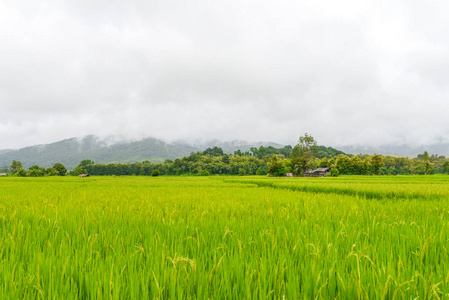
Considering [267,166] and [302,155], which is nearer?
[302,155]

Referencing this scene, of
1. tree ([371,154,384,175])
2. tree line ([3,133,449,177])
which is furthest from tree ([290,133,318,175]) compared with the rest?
tree ([371,154,384,175])

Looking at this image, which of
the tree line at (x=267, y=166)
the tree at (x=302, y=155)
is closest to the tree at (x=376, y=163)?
the tree line at (x=267, y=166)

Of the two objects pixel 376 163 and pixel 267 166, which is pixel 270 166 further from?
pixel 376 163

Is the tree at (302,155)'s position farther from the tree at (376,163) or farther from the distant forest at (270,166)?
the tree at (376,163)

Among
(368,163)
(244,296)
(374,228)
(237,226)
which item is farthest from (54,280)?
(368,163)

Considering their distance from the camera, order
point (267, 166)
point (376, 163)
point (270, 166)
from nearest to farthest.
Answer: point (270, 166) → point (376, 163) → point (267, 166)

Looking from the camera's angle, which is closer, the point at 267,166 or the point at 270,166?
the point at 270,166

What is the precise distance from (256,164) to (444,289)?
4609 inches

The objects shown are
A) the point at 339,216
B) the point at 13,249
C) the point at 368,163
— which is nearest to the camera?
the point at 13,249

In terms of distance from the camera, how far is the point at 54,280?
1.33m

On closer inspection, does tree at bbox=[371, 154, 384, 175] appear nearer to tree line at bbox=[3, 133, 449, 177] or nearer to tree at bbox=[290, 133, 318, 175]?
tree line at bbox=[3, 133, 449, 177]

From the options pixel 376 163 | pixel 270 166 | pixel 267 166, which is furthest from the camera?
pixel 267 166

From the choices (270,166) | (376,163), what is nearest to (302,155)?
(270,166)

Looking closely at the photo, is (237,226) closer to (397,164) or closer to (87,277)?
(87,277)
